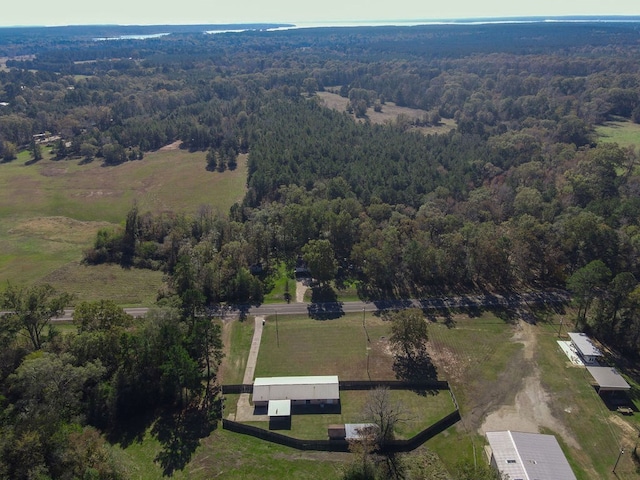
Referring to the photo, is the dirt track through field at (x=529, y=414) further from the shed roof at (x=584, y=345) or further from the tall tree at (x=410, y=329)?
the tall tree at (x=410, y=329)

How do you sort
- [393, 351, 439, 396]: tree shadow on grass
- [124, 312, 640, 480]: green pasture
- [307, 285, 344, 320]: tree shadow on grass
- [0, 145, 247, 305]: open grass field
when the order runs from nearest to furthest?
[124, 312, 640, 480]: green pasture, [393, 351, 439, 396]: tree shadow on grass, [307, 285, 344, 320]: tree shadow on grass, [0, 145, 247, 305]: open grass field

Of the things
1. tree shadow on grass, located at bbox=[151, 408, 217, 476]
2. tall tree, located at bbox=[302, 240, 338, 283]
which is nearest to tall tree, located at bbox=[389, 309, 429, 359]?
tall tree, located at bbox=[302, 240, 338, 283]

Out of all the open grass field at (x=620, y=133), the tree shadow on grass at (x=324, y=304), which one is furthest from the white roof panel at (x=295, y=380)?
the open grass field at (x=620, y=133)

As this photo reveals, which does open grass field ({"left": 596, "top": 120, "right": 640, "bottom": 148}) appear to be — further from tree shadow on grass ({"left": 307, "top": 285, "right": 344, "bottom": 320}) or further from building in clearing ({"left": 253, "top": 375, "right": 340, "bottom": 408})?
building in clearing ({"left": 253, "top": 375, "right": 340, "bottom": 408})

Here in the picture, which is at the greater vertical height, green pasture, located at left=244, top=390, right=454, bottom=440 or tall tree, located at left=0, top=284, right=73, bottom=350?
tall tree, located at left=0, top=284, right=73, bottom=350

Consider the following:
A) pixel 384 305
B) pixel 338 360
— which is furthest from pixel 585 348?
pixel 338 360

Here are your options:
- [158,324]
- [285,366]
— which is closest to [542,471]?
[285,366]
